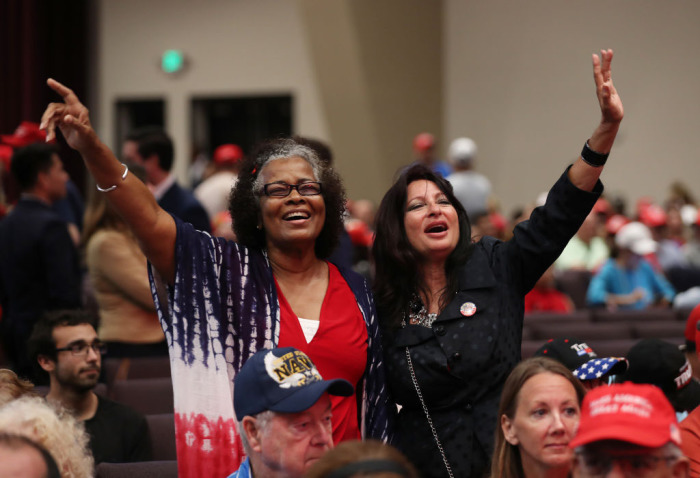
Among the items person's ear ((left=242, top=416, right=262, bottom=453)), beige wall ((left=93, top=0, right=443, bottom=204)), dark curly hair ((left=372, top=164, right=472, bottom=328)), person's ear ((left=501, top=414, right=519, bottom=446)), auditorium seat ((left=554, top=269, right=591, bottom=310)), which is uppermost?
beige wall ((left=93, top=0, right=443, bottom=204))

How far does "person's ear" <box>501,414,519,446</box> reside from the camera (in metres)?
2.37

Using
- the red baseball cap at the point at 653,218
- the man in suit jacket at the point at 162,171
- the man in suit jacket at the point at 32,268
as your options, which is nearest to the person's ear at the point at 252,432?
the man in suit jacket at the point at 32,268

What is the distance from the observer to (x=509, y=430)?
2389 millimetres

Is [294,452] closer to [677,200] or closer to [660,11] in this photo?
[677,200]

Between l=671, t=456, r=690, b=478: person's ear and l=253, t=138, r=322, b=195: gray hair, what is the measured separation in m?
1.25

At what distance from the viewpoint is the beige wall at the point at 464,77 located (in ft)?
38.7

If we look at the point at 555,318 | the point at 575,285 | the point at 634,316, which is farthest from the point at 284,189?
the point at 575,285

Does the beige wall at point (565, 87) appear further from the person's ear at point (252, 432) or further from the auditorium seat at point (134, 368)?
the person's ear at point (252, 432)

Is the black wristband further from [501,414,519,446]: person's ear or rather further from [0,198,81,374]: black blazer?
[0,198,81,374]: black blazer

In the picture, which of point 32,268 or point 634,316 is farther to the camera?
point 634,316

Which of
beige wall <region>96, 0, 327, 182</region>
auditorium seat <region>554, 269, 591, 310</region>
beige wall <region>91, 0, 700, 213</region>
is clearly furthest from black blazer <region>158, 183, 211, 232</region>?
beige wall <region>96, 0, 327, 182</region>

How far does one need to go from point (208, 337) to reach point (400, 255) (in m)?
0.62

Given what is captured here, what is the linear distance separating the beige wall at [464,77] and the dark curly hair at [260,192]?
8619 millimetres

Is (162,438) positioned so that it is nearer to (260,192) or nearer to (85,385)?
(85,385)
